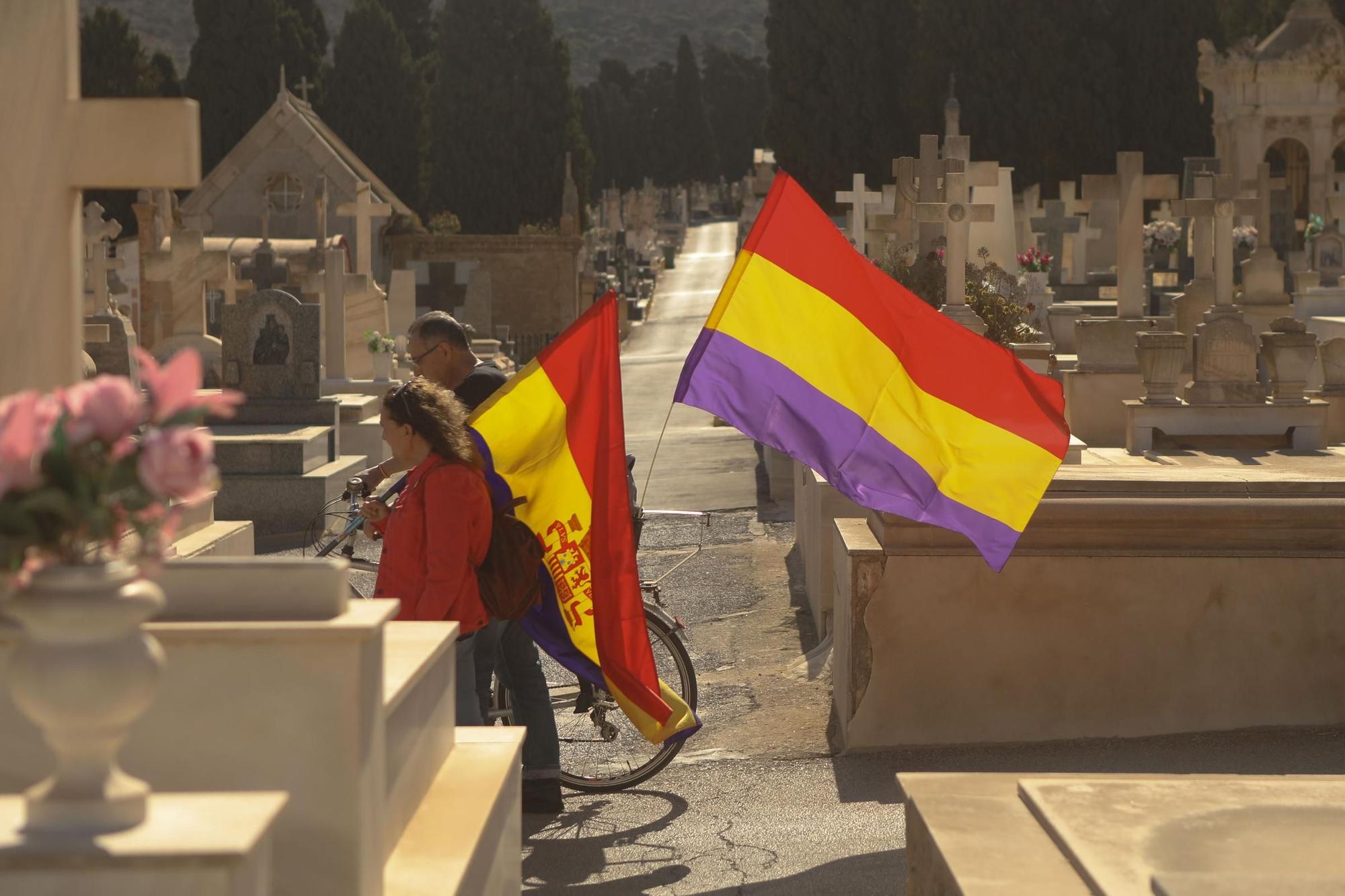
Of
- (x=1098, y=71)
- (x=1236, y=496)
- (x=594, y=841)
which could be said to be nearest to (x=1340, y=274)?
(x=1236, y=496)

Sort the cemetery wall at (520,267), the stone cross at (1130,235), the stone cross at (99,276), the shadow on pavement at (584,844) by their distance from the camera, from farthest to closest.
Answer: the cemetery wall at (520,267)
the stone cross at (99,276)
the stone cross at (1130,235)
the shadow on pavement at (584,844)

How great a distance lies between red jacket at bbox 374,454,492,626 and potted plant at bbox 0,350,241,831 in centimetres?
271

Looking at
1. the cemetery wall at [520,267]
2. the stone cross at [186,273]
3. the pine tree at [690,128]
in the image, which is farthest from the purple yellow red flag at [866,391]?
the pine tree at [690,128]

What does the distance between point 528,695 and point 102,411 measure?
3.64 m

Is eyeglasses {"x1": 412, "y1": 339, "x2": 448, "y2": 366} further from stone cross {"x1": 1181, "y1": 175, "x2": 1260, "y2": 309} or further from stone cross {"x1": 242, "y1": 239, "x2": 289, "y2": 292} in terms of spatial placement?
stone cross {"x1": 242, "y1": 239, "x2": 289, "y2": 292}

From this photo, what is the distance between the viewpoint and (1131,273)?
15.4 meters

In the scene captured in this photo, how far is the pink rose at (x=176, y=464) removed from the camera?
2043mm

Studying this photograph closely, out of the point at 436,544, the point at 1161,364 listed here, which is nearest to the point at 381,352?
the point at 1161,364

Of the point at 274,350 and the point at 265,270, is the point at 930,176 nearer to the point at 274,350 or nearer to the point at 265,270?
the point at 274,350

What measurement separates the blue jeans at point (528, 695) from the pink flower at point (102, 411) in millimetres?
3424

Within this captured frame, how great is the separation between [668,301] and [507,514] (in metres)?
49.1

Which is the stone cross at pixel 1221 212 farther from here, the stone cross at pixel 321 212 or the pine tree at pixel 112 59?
the pine tree at pixel 112 59

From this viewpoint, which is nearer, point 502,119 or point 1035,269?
point 1035,269

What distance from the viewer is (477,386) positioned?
617 centimetres
